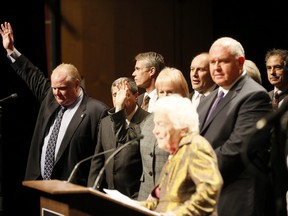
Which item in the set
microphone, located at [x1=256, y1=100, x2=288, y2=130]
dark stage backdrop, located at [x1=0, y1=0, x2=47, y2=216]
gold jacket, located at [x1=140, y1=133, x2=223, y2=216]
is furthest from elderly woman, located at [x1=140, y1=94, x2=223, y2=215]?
dark stage backdrop, located at [x1=0, y1=0, x2=47, y2=216]

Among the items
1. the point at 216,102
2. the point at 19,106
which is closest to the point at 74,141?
the point at 216,102

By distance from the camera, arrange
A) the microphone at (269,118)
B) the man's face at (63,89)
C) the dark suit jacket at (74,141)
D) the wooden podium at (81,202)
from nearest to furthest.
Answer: the microphone at (269,118) < the wooden podium at (81,202) < the dark suit jacket at (74,141) < the man's face at (63,89)

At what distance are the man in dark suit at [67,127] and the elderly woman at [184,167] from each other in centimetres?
184

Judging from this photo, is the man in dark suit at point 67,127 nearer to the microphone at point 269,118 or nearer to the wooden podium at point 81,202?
the wooden podium at point 81,202

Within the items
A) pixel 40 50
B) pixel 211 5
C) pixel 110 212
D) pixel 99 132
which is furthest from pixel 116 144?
pixel 211 5

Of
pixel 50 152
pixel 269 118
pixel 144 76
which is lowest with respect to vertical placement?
pixel 50 152

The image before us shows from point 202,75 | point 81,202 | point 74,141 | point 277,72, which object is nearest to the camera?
point 81,202

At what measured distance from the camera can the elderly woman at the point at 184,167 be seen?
3021mm

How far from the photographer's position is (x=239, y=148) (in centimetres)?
372

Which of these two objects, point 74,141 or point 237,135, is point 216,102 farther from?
point 74,141

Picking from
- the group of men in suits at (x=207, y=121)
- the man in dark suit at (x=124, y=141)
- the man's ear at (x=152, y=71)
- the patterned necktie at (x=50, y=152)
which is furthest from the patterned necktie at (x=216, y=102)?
the patterned necktie at (x=50, y=152)

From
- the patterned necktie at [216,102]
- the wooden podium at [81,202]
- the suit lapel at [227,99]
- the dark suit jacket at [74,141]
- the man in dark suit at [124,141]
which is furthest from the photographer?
the dark suit jacket at [74,141]

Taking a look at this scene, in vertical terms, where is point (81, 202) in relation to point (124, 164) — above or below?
above

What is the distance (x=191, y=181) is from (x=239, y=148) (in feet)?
2.19
